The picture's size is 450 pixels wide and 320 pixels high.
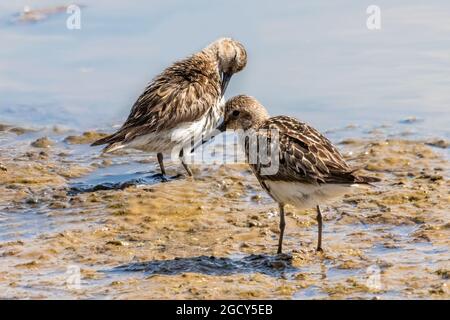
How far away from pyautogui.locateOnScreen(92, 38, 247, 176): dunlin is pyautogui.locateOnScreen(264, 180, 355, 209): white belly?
2.85 m

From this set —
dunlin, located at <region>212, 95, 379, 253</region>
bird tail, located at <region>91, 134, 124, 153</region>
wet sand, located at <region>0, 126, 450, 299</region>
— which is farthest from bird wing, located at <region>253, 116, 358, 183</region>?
bird tail, located at <region>91, 134, 124, 153</region>

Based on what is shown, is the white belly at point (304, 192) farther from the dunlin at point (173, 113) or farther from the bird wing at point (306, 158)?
the dunlin at point (173, 113)

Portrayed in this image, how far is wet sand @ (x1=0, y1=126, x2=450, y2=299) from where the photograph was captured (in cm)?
729

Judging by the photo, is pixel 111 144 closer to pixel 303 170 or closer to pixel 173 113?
pixel 173 113

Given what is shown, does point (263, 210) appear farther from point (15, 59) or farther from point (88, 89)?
point (15, 59)

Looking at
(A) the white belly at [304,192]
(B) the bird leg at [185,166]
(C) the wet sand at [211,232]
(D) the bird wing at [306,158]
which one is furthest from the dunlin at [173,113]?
(A) the white belly at [304,192]

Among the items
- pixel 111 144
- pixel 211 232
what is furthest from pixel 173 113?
pixel 211 232

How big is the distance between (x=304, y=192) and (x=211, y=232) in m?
1.34

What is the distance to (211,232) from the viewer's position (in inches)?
347

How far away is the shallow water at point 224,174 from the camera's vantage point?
7.56 metres

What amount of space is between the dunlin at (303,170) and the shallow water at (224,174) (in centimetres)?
53

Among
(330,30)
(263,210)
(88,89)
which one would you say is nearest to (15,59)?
(88,89)

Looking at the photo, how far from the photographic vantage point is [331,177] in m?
7.57

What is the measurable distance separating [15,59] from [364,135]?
6064 mm
